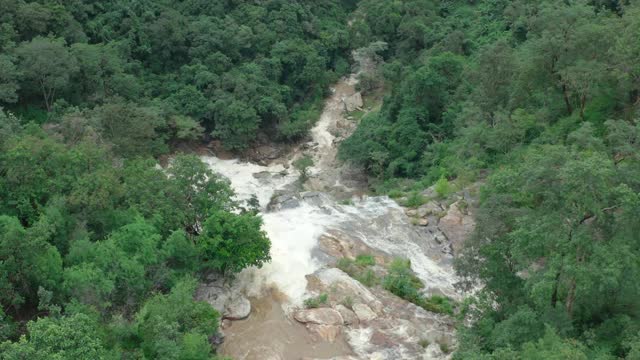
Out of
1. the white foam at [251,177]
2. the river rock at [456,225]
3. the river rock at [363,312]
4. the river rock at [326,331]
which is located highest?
the river rock at [363,312]

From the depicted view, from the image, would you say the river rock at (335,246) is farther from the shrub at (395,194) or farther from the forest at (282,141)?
the shrub at (395,194)

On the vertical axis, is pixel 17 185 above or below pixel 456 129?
above

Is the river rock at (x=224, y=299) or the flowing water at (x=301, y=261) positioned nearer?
the flowing water at (x=301, y=261)

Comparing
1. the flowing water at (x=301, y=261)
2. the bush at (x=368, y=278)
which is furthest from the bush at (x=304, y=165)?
the bush at (x=368, y=278)

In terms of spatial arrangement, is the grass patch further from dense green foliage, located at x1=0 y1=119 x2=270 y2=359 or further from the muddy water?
dense green foliage, located at x1=0 y1=119 x2=270 y2=359

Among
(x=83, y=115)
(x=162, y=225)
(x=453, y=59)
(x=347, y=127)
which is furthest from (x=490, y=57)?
(x=83, y=115)

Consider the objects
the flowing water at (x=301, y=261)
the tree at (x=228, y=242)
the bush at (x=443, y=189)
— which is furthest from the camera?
the bush at (x=443, y=189)

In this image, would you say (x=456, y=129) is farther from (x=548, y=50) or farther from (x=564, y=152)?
(x=564, y=152)
